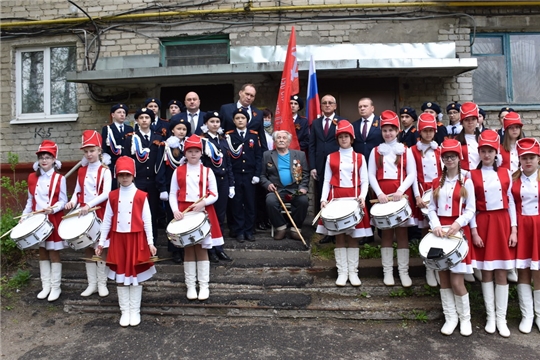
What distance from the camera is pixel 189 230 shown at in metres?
4.27

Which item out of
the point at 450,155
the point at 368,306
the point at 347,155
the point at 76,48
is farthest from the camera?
the point at 76,48

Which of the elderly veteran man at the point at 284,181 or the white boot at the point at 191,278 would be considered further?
the elderly veteran man at the point at 284,181

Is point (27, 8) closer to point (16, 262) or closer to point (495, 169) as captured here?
point (16, 262)

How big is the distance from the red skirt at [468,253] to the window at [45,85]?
8182mm

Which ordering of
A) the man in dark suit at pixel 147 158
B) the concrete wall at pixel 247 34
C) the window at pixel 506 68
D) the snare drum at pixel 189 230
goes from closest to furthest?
the snare drum at pixel 189 230
the man in dark suit at pixel 147 158
the concrete wall at pixel 247 34
the window at pixel 506 68

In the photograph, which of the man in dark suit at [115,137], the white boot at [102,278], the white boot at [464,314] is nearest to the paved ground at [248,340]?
the white boot at [464,314]

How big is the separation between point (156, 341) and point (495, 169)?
4.01 m

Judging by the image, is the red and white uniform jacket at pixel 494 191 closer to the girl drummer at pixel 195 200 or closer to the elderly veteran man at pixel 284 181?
the elderly veteran man at pixel 284 181

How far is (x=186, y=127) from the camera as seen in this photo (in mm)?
5582

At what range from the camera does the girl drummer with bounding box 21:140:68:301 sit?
512 cm

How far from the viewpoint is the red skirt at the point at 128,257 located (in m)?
4.36

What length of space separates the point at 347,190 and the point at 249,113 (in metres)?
2.14

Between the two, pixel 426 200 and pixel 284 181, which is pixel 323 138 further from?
pixel 426 200

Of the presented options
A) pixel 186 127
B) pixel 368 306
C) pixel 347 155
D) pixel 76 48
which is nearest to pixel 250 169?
pixel 186 127
